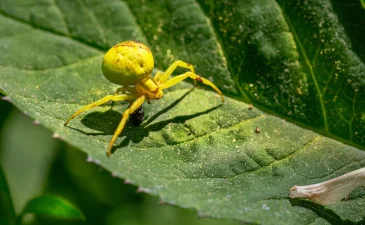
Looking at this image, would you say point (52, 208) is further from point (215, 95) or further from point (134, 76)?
point (215, 95)

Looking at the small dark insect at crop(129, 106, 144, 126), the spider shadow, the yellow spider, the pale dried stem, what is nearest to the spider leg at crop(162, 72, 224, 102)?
the yellow spider

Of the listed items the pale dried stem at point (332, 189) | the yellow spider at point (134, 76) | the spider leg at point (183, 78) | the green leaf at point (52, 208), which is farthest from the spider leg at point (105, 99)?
the pale dried stem at point (332, 189)

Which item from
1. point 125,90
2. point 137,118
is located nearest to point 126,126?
point 137,118

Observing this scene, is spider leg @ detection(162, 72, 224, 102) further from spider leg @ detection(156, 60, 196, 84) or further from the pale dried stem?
the pale dried stem

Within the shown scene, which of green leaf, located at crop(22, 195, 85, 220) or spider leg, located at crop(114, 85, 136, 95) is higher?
spider leg, located at crop(114, 85, 136, 95)

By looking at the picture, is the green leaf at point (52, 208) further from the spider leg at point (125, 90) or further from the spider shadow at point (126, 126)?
the spider leg at point (125, 90)
